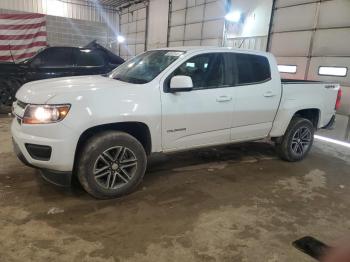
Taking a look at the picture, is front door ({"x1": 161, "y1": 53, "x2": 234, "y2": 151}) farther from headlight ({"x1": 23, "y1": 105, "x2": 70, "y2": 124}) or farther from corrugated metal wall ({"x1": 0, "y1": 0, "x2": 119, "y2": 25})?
corrugated metal wall ({"x1": 0, "y1": 0, "x2": 119, "y2": 25})

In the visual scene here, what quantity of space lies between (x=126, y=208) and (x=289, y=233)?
1.66 metres

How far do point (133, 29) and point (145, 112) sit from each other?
17.8 meters

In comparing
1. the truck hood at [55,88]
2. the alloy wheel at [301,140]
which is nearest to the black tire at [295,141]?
the alloy wheel at [301,140]

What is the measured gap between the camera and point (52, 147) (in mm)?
3062

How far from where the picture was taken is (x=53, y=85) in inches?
134

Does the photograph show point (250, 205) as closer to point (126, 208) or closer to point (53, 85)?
point (126, 208)

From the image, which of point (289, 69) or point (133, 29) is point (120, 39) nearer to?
point (133, 29)

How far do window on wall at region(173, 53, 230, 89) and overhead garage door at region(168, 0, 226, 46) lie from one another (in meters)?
8.75

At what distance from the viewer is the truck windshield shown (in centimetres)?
375

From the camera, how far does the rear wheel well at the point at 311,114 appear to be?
5.19 metres

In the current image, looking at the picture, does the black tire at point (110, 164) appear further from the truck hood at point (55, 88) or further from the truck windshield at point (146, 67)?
the truck windshield at point (146, 67)

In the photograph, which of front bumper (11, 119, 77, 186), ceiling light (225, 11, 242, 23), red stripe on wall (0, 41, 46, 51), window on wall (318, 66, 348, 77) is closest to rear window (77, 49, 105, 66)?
ceiling light (225, 11, 242, 23)

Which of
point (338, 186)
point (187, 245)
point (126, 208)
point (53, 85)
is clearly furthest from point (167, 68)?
point (338, 186)

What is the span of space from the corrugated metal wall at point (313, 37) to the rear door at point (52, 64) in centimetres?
642
